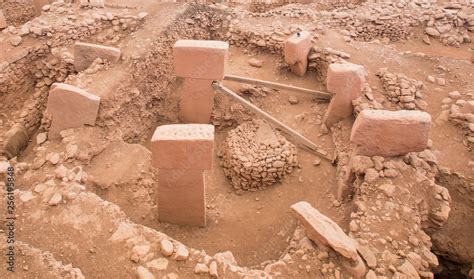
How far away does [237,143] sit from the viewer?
5.17 metres

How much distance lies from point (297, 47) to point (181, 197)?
306 cm

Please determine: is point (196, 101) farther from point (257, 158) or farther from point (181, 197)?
point (181, 197)

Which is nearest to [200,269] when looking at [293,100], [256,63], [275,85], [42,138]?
[42,138]

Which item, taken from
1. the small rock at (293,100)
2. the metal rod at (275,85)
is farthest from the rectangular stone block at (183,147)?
the small rock at (293,100)

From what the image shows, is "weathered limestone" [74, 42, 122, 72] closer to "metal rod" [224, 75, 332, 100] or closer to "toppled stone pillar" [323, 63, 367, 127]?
"metal rod" [224, 75, 332, 100]

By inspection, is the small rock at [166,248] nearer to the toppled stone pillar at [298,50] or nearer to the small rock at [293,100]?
the small rock at [293,100]

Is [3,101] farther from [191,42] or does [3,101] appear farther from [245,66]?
[245,66]

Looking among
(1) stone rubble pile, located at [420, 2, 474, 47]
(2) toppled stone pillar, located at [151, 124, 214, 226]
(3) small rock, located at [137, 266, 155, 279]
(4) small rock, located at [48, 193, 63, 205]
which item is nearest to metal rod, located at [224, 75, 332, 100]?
(2) toppled stone pillar, located at [151, 124, 214, 226]

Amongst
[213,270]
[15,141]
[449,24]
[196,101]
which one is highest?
[449,24]

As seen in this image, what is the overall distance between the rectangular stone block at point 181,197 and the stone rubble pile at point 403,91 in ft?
9.98

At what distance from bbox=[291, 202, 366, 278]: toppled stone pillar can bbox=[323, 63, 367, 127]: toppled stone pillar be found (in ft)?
7.07

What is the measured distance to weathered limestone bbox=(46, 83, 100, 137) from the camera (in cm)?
452

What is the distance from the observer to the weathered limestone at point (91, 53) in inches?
213

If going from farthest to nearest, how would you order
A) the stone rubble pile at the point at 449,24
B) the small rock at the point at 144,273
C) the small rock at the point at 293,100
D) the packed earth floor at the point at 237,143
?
the stone rubble pile at the point at 449,24
the small rock at the point at 293,100
the packed earth floor at the point at 237,143
the small rock at the point at 144,273
